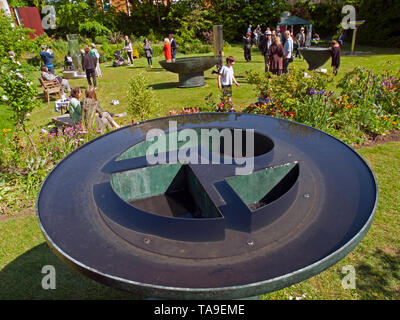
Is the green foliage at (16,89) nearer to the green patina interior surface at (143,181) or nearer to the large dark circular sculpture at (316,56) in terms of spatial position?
the green patina interior surface at (143,181)

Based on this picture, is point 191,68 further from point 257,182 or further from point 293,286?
point 257,182

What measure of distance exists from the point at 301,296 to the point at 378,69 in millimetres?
13031

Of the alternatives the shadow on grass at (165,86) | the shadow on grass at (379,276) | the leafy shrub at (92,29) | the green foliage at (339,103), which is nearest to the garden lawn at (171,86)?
the shadow on grass at (165,86)

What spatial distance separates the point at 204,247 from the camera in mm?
1841

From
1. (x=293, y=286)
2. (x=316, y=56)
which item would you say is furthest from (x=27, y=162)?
(x=316, y=56)

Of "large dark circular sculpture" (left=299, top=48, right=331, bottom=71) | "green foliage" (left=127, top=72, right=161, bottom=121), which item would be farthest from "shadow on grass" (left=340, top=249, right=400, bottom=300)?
"large dark circular sculpture" (left=299, top=48, right=331, bottom=71)

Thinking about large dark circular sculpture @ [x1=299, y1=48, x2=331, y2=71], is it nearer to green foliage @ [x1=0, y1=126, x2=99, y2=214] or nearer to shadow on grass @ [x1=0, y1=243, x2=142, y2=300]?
green foliage @ [x1=0, y1=126, x2=99, y2=214]

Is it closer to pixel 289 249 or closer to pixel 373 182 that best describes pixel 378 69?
pixel 373 182

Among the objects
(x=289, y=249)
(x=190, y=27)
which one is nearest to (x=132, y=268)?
(x=289, y=249)

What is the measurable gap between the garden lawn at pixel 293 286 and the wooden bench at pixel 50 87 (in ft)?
25.9

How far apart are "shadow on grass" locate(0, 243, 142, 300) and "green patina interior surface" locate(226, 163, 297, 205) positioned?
6.40ft

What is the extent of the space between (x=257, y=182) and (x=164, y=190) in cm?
90

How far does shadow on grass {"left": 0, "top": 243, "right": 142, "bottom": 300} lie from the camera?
344cm

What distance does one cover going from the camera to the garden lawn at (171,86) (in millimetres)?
9594
